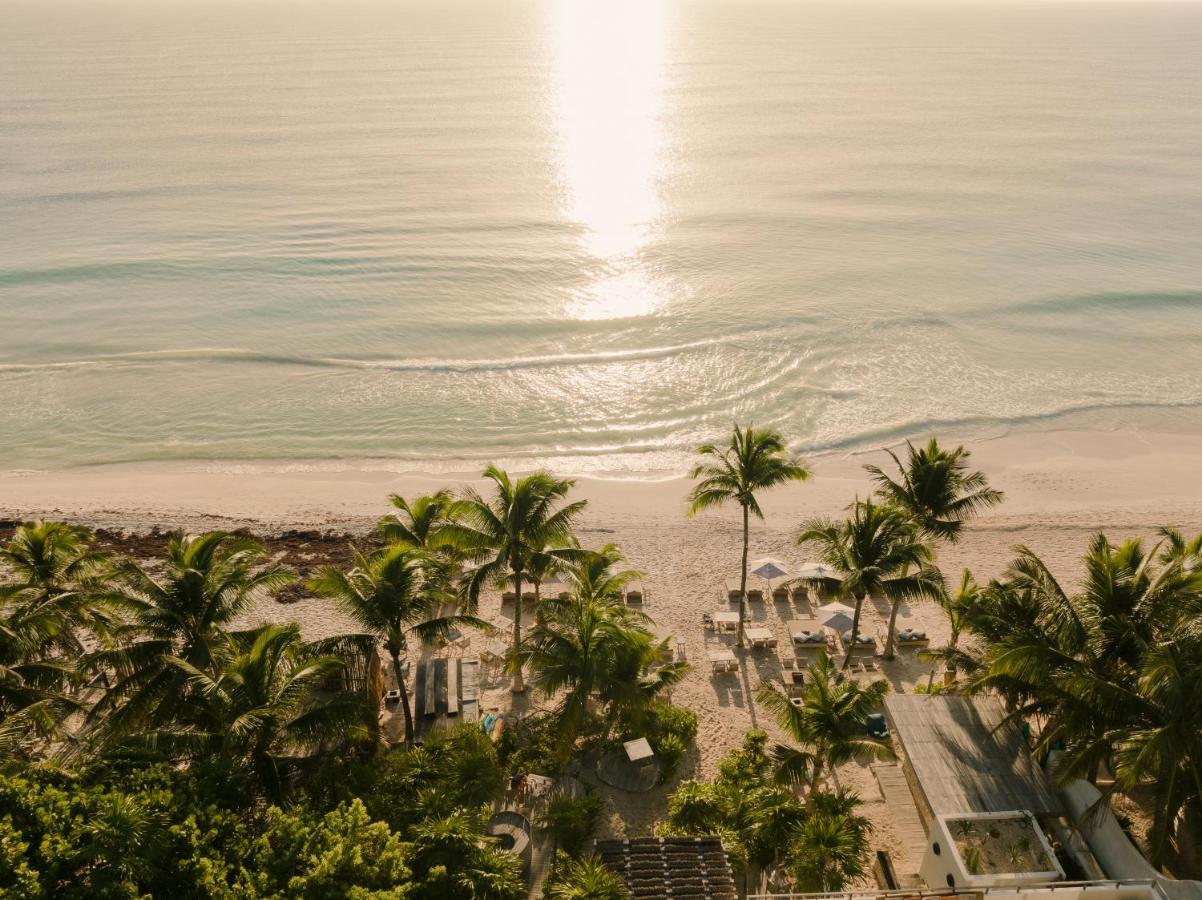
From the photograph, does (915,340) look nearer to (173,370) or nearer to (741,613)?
(741,613)

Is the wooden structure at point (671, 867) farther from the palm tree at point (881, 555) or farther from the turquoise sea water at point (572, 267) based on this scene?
the turquoise sea water at point (572, 267)

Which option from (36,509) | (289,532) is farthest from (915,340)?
(36,509)

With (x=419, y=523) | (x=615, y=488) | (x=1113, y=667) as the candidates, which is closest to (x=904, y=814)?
(x=1113, y=667)

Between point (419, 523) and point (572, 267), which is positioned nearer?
point (419, 523)

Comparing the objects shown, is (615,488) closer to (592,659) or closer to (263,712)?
(592,659)

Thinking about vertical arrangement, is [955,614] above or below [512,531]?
below

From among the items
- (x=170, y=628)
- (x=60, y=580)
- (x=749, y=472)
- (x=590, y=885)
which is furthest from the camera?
(x=749, y=472)

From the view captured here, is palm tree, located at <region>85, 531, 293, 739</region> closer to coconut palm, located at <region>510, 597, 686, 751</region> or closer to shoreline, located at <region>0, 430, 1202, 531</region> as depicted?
coconut palm, located at <region>510, 597, 686, 751</region>
